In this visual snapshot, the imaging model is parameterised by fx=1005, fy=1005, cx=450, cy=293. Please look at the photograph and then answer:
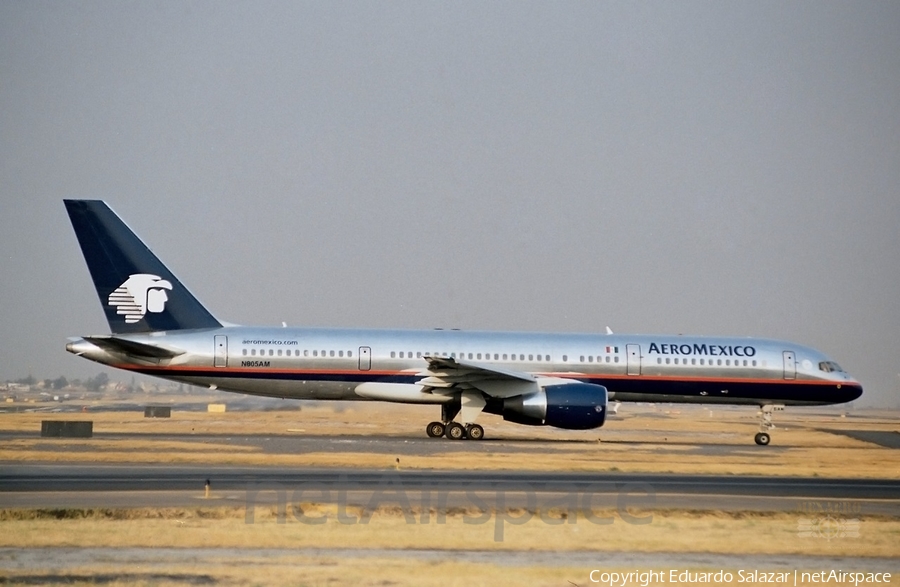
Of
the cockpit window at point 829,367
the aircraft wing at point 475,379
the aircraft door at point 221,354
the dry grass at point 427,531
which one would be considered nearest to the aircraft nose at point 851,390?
the cockpit window at point 829,367

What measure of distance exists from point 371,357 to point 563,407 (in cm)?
700

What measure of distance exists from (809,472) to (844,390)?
13.6 metres

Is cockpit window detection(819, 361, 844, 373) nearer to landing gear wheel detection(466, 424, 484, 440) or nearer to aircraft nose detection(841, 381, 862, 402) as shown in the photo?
aircraft nose detection(841, 381, 862, 402)

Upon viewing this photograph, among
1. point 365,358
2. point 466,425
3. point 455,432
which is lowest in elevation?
point 455,432

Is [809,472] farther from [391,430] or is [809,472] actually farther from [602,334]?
[391,430]

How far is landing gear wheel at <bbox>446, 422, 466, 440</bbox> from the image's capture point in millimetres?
32562

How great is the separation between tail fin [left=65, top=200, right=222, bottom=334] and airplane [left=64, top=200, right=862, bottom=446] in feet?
0.11

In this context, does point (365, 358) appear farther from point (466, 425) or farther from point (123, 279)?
point (123, 279)

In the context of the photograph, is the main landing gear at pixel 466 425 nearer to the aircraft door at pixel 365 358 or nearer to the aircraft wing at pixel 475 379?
the aircraft wing at pixel 475 379

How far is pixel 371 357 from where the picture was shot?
33.7 m

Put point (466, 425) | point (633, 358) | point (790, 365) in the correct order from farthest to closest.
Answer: point (790, 365)
point (633, 358)
point (466, 425)

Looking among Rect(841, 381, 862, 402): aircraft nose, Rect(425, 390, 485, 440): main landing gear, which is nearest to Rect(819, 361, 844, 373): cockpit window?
Rect(841, 381, 862, 402): aircraft nose

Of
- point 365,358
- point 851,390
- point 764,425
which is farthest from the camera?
point 851,390

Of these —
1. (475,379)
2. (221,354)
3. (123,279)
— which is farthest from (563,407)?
(123,279)
